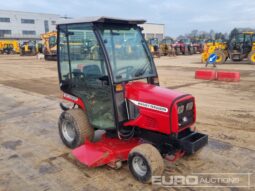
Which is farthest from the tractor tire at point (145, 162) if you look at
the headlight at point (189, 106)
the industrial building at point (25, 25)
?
the industrial building at point (25, 25)

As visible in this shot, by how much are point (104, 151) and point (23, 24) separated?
295 feet

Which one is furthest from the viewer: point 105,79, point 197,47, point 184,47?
point 197,47

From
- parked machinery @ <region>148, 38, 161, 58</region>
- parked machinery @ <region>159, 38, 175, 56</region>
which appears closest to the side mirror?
parked machinery @ <region>148, 38, 161, 58</region>

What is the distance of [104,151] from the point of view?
4.11 metres

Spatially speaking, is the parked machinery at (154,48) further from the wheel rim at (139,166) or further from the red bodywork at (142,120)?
the wheel rim at (139,166)

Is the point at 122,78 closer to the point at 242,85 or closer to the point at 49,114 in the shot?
the point at 49,114

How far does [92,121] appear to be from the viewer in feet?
15.1

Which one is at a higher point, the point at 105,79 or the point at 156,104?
the point at 105,79

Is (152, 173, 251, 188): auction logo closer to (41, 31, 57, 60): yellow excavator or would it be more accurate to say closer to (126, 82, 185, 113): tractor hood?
(126, 82, 185, 113): tractor hood

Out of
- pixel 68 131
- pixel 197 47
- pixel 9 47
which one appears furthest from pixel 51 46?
pixel 68 131

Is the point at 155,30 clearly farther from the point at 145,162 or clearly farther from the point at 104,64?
the point at 145,162

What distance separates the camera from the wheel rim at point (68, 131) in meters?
4.99

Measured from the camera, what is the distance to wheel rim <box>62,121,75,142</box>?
4.99 metres

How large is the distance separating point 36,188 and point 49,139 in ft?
6.25
